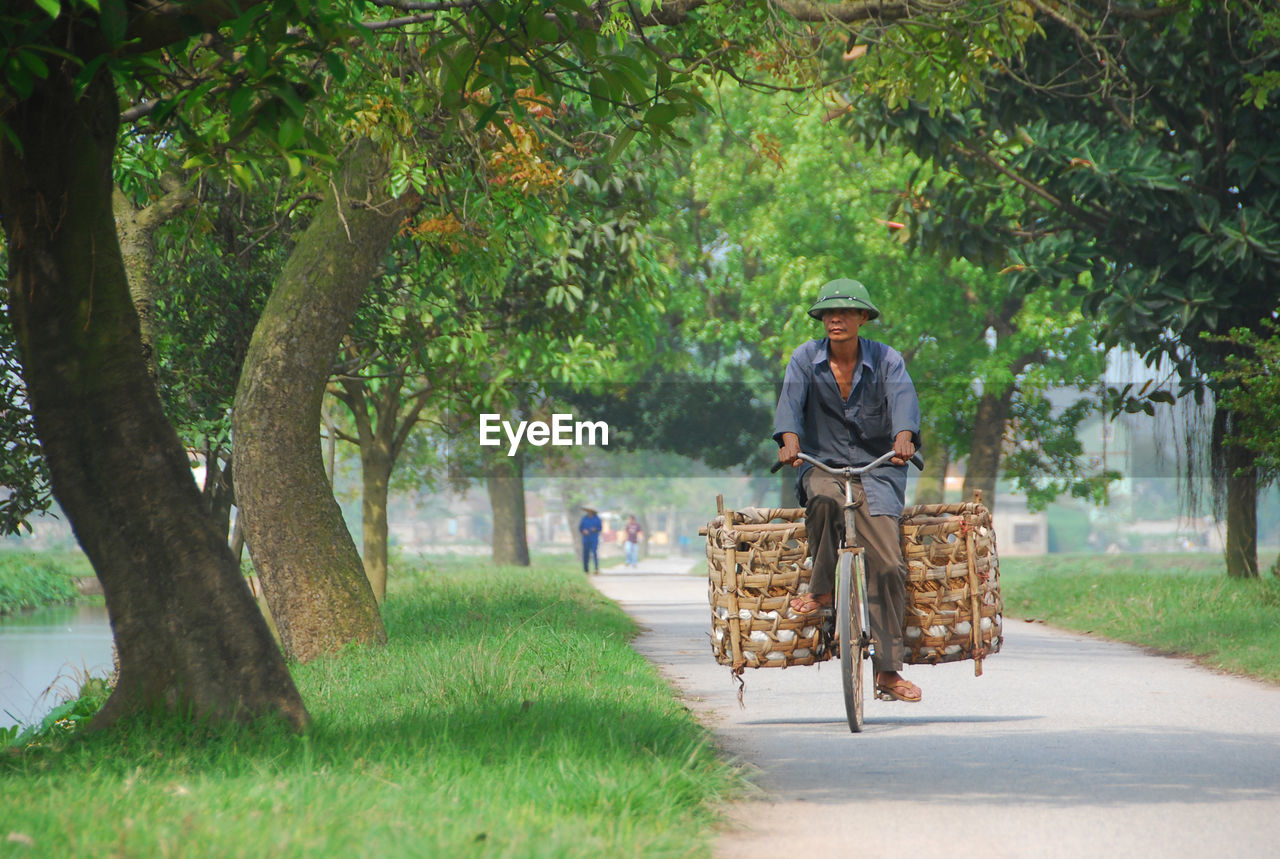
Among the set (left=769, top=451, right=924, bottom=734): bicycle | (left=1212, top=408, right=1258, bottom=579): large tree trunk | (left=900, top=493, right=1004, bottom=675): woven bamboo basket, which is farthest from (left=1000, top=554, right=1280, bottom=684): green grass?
(left=769, top=451, right=924, bottom=734): bicycle

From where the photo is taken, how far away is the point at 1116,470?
28.6 metres

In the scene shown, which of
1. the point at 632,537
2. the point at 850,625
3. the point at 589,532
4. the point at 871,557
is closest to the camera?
the point at 850,625

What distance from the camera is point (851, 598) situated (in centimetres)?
739

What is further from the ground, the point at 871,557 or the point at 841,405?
the point at 841,405

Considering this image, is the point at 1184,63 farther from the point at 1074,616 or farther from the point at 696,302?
the point at 696,302

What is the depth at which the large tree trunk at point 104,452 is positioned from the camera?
6.49m

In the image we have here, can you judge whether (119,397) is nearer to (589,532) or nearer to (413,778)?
(413,778)

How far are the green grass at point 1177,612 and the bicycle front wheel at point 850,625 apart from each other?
3.99 meters

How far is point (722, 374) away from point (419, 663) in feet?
121

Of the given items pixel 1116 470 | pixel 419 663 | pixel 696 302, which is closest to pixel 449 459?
pixel 696 302

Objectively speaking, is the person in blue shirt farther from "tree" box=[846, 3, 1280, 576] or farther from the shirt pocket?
"tree" box=[846, 3, 1280, 576]

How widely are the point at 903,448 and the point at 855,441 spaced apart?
0.47m

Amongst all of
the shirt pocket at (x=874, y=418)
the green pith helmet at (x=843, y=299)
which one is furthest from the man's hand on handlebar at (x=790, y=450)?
the green pith helmet at (x=843, y=299)

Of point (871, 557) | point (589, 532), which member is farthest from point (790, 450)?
point (589, 532)
